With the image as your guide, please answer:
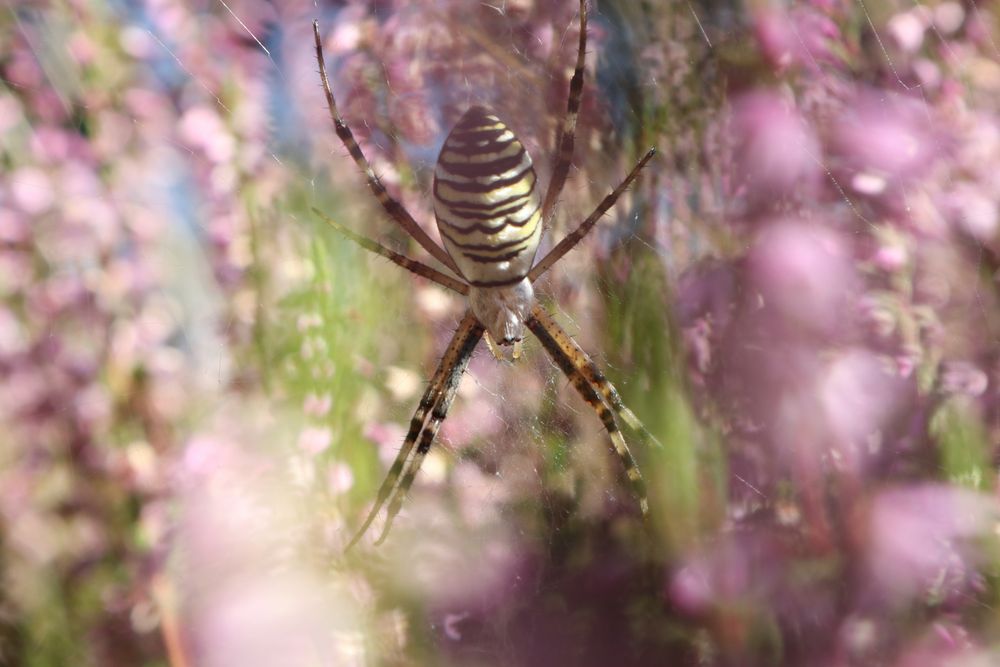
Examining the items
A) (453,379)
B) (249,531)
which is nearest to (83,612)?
(249,531)

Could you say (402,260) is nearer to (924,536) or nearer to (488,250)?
(488,250)

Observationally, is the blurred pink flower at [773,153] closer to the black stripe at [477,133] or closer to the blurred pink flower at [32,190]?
the black stripe at [477,133]

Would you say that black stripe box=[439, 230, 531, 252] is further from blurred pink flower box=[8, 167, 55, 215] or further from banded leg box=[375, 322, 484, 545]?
blurred pink flower box=[8, 167, 55, 215]

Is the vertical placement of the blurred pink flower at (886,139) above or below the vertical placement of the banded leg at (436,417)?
above

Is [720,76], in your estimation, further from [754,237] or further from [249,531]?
[249,531]

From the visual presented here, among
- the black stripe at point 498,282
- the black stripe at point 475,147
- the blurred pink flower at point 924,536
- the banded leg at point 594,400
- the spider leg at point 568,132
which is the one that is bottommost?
the blurred pink flower at point 924,536

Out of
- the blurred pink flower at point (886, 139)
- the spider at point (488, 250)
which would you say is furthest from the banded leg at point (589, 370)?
the blurred pink flower at point (886, 139)
